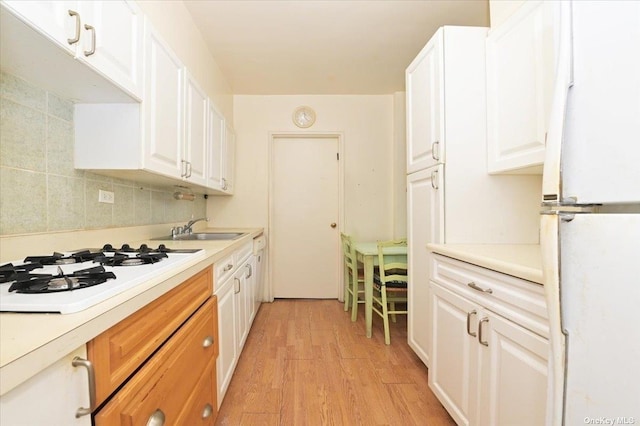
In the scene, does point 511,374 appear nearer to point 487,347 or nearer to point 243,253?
point 487,347

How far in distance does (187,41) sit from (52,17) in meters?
1.53

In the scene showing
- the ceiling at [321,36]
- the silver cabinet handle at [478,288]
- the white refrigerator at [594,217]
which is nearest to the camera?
the white refrigerator at [594,217]

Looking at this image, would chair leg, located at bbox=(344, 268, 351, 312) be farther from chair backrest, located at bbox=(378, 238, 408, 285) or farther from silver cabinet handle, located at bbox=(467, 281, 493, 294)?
silver cabinet handle, located at bbox=(467, 281, 493, 294)

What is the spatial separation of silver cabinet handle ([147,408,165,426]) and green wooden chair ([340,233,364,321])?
2.03 m

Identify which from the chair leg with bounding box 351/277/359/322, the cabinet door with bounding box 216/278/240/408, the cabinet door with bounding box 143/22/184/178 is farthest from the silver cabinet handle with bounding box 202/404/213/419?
the chair leg with bounding box 351/277/359/322

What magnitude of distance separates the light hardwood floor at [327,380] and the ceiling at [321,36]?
252cm

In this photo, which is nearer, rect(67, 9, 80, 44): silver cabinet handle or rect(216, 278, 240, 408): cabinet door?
rect(67, 9, 80, 44): silver cabinet handle

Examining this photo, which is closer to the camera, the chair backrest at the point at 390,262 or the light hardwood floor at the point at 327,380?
the light hardwood floor at the point at 327,380

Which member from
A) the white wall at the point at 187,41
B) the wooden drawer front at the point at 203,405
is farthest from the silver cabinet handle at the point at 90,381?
the white wall at the point at 187,41

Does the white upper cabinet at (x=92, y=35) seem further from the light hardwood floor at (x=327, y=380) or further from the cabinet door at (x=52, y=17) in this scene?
the light hardwood floor at (x=327, y=380)

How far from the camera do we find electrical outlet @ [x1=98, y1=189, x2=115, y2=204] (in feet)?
4.78

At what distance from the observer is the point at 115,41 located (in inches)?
42.9

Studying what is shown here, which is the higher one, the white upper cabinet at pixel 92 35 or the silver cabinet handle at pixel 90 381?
the white upper cabinet at pixel 92 35

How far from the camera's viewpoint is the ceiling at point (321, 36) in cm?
209
